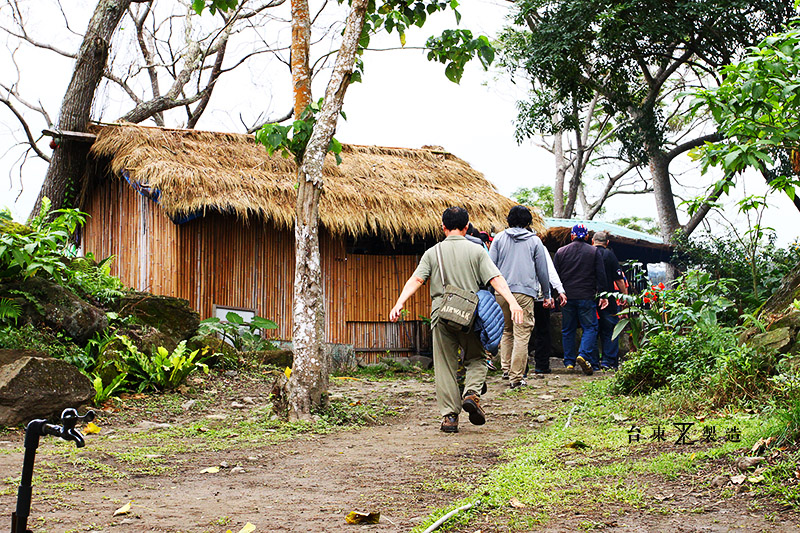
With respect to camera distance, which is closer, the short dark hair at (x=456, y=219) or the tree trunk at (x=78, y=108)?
the short dark hair at (x=456, y=219)

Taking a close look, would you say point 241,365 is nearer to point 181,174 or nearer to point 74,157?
point 181,174

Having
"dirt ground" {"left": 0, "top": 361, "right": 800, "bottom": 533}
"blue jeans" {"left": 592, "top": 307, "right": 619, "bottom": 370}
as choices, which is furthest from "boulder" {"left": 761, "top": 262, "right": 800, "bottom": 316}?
"blue jeans" {"left": 592, "top": 307, "right": 619, "bottom": 370}

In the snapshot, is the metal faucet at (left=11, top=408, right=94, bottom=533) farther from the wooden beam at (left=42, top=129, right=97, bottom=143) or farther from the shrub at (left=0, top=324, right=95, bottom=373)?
the wooden beam at (left=42, top=129, right=97, bottom=143)

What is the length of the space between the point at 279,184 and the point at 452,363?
614 centimetres

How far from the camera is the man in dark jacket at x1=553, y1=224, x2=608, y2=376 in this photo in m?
9.84

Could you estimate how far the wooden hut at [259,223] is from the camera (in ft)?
35.8

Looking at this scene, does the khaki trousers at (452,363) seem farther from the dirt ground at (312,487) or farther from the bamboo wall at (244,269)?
the bamboo wall at (244,269)

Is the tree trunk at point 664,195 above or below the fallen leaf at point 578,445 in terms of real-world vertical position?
above

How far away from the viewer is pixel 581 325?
33.0 ft

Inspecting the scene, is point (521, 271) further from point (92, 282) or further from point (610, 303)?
point (92, 282)

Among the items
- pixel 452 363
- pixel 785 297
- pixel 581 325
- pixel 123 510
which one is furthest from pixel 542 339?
pixel 123 510

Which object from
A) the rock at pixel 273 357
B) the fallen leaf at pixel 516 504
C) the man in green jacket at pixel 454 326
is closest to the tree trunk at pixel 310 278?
the man in green jacket at pixel 454 326

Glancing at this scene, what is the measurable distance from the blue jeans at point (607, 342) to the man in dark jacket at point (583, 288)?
23cm

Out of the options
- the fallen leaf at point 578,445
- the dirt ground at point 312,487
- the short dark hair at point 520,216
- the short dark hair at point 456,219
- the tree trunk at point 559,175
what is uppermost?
the tree trunk at point 559,175
